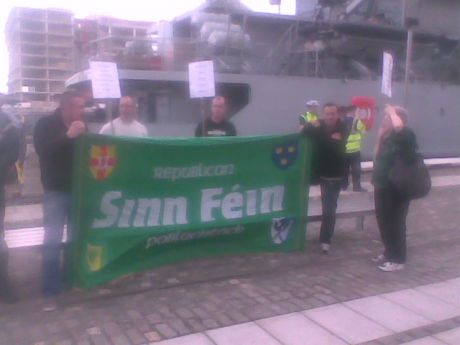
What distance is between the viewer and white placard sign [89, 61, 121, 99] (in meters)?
6.80

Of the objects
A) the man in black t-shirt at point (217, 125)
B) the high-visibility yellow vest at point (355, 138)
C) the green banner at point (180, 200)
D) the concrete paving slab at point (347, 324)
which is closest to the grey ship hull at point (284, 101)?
the high-visibility yellow vest at point (355, 138)

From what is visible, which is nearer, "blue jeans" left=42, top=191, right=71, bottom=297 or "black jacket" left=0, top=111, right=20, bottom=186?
"black jacket" left=0, top=111, right=20, bottom=186

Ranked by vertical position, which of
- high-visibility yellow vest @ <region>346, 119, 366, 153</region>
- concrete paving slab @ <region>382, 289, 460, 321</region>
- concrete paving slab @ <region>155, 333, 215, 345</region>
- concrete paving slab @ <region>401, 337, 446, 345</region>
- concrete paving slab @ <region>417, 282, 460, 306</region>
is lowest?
concrete paving slab @ <region>401, 337, 446, 345</region>

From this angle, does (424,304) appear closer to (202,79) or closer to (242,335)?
(242,335)

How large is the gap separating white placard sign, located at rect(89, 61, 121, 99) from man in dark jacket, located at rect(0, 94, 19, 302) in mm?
2205

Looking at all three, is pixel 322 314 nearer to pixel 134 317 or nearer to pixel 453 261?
pixel 134 317

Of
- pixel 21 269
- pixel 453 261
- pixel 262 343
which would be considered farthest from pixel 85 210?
pixel 453 261

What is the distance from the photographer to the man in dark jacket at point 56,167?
462cm

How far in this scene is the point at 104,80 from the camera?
686 cm

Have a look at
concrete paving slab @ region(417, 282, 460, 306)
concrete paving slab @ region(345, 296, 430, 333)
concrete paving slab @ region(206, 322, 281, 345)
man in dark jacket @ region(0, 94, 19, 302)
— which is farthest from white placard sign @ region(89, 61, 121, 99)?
Answer: concrete paving slab @ region(417, 282, 460, 306)

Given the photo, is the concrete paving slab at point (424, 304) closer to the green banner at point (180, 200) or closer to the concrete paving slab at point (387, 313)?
the concrete paving slab at point (387, 313)

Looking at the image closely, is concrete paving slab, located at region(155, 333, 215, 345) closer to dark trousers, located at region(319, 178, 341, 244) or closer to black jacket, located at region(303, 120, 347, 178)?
dark trousers, located at region(319, 178, 341, 244)

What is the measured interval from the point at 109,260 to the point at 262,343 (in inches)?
66.3

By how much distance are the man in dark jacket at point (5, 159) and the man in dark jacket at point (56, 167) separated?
202mm
